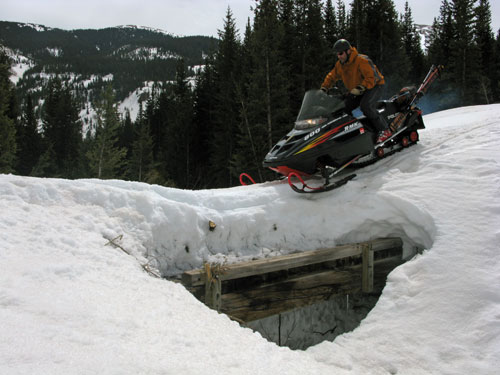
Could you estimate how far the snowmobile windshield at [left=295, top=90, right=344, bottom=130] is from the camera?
18.1 feet

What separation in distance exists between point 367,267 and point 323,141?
6.51ft

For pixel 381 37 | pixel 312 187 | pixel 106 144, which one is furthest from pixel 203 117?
pixel 312 187

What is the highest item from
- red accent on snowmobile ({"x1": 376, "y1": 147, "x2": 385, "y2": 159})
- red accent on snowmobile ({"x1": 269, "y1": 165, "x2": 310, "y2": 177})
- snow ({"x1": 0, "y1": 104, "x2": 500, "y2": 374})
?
red accent on snowmobile ({"x1": 376, "y1": 147, "x2": 385, "y2": 159})

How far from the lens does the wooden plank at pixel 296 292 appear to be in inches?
147

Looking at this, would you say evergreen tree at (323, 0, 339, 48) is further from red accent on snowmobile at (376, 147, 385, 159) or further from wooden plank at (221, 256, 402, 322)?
wooden plank at (221, 256, 402, 322)

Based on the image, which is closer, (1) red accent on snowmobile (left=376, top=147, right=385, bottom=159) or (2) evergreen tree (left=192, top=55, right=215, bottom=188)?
(1) red accent on snowmobile (left=376, top=147, right=385, bottom=159)

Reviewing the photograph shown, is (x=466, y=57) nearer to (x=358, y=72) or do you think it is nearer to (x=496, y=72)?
(x=496, y=72)

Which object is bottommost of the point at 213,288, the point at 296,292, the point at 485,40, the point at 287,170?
the point at 296,292

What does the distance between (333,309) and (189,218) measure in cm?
265

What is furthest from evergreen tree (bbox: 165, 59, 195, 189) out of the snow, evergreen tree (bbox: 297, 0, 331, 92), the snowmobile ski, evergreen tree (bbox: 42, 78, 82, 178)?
the snow

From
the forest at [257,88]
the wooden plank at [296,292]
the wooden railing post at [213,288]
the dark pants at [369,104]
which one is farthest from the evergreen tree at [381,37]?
the wooden railing post at [213,288]

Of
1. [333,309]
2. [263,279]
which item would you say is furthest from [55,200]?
[333,309]

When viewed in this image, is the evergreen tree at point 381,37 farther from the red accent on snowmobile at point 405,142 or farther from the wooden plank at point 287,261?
the wooden plank at point 287,261

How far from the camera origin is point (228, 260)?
399 centimetres
